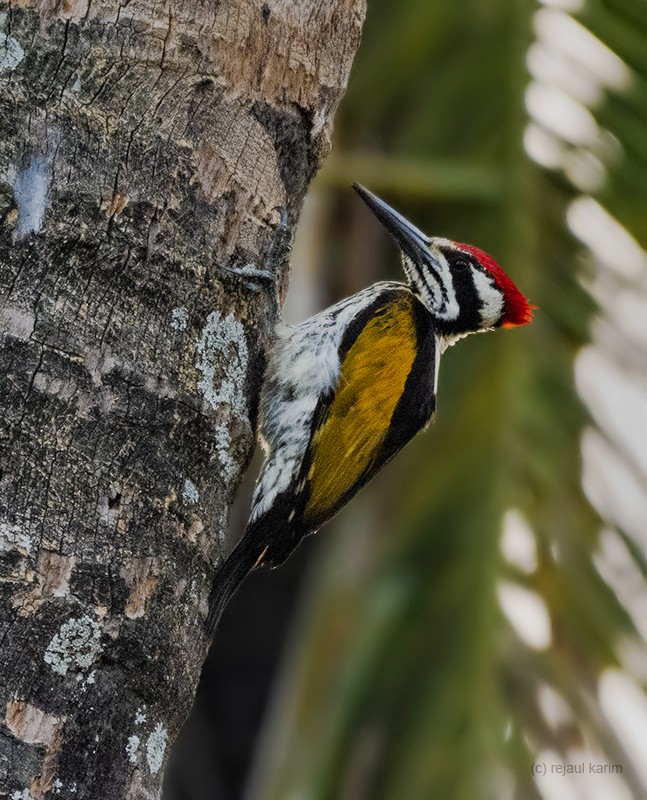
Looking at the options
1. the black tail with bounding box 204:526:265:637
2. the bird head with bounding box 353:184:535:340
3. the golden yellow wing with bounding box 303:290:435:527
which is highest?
the bird head with bounding box 353:184:535:340

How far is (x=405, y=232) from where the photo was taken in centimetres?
373

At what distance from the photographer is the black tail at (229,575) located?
2455 millimetres

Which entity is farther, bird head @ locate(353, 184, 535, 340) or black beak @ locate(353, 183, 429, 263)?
black beak @ locate(353, 183, 429, 263)

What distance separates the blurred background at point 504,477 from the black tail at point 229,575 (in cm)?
69

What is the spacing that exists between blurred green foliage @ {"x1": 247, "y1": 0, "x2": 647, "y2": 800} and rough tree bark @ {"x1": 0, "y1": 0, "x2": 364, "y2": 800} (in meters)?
0.98

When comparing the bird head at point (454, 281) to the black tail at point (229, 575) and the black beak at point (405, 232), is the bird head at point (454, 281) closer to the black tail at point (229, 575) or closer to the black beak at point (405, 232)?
the black beak at point (405, 232)

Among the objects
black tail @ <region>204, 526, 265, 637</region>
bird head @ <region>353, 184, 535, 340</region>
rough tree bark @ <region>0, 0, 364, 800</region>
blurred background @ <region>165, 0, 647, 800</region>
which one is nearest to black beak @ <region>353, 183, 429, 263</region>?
bird head @ <region>353, 184, 535, 340</region>

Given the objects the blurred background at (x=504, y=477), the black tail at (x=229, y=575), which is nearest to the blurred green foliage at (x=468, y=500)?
the blurred background at (x=504, y=477)

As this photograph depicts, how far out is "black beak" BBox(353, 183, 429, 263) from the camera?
368cm

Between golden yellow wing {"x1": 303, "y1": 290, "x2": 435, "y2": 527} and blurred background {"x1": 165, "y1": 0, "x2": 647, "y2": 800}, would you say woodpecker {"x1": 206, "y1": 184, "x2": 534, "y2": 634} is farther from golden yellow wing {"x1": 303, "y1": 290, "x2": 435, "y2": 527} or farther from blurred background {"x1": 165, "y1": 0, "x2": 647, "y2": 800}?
blurred background {"x1": 165, "y1": 0, "x2": 647, "y2": 800}

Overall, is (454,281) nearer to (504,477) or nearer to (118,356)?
(504,477)

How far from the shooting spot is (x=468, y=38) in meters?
4.10

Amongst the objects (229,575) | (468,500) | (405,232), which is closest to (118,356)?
(229,575)

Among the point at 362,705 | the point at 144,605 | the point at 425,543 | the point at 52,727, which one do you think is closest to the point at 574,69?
the point at 425,543
